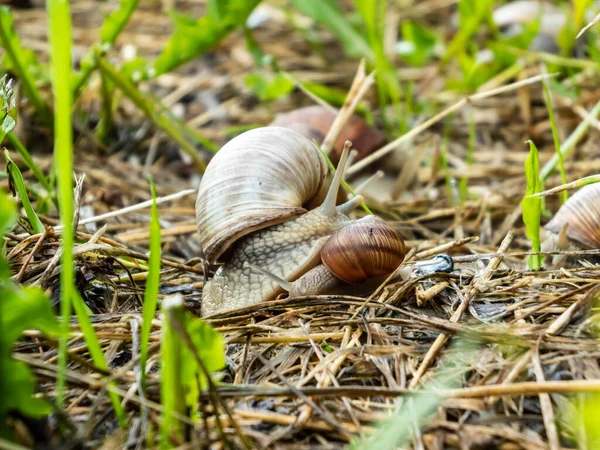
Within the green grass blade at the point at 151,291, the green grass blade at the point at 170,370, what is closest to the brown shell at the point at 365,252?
the green grass blade at the point at 151,291

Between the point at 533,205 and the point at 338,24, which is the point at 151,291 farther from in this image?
the point at 338,24

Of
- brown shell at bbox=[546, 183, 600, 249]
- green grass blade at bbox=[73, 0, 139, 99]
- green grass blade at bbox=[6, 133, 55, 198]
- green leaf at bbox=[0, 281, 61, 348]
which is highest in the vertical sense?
green grass blade at bbox=[73, 0, 139, 99]

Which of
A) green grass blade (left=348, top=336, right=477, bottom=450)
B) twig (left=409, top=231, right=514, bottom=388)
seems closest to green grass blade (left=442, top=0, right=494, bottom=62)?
twig (left=409, top=231, right=514, bottom=388)

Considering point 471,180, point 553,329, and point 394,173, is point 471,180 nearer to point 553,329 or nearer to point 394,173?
point 394,173

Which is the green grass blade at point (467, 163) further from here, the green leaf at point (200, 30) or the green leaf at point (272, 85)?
the green leaf at point (200, 30)

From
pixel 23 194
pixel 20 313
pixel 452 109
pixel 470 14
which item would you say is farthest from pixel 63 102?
pixel 470 14

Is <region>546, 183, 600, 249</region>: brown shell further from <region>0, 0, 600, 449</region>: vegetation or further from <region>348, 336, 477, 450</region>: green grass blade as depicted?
<region>348, 336, 477, 450</region>: green grass blade

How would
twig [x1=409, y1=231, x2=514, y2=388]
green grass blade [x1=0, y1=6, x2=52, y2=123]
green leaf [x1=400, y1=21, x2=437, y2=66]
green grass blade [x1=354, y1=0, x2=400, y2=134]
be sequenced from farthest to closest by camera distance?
green leaf [x1=400, y1=21, x2=437, y2=66] < green grass blade [x1=354, y1=0, x2=400, y2=134] < green grass blade [x1=0, y1=6, x2=52, y2=123] < twig [x1=409, y1=231, x2=514, y2=388]

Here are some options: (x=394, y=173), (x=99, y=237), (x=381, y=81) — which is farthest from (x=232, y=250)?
(x=381, y=81)

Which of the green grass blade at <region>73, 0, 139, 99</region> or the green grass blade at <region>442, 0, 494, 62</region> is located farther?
the green grass blade at <region>442, 0, 494, 62</region>
